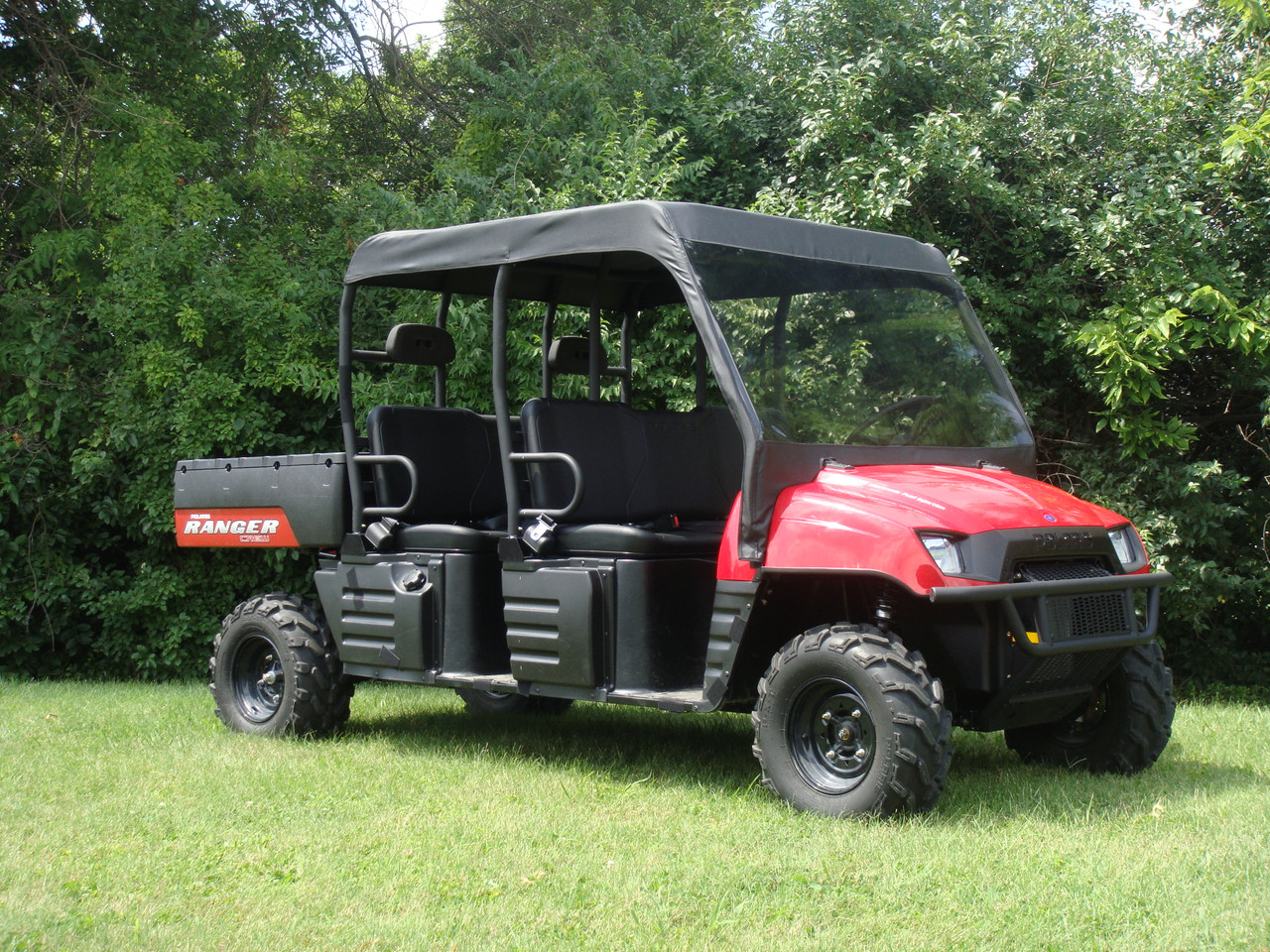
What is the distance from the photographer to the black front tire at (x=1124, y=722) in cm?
541

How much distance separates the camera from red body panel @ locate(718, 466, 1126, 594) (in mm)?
4590

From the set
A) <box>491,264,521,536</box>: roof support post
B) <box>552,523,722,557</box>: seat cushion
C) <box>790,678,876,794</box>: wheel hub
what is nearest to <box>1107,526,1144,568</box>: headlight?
<box>790,678,876,794</box>: wheel hub

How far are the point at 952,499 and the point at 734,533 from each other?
802 millimetres

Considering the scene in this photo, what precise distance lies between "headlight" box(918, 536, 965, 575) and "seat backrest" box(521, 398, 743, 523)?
1875 mm

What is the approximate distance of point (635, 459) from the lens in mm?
6441

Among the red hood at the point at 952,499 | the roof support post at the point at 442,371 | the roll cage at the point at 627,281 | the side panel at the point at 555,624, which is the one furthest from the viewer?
the roof support post at the point at 442,371

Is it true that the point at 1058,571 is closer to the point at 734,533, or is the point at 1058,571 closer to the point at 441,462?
the point at 734,533

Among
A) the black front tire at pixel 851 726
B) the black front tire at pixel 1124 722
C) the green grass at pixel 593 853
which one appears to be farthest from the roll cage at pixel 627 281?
the green grass at pixel 593 853

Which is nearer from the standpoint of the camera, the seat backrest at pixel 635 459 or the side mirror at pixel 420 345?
the seat backrest at pixel 635 459

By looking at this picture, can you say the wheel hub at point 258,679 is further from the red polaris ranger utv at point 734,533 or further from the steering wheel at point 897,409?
the steering wheel at point 897,409

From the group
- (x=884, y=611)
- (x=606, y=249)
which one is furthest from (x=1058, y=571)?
(x=606, y=249)

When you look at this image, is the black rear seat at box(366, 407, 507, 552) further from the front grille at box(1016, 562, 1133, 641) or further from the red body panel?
the front grille at box(1016, 562, 1133, 641)

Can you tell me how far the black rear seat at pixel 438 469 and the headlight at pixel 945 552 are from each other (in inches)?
93.2

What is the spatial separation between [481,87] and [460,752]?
9932 millimetres
